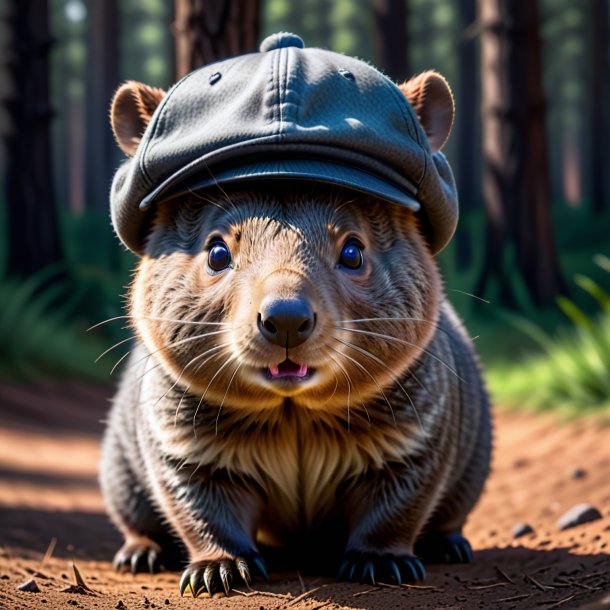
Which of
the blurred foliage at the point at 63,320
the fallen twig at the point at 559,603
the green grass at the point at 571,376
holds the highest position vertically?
the fallen twig at the point at 559,603

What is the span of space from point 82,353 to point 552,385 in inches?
212

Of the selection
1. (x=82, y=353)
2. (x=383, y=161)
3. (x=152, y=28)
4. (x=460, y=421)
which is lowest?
(x=82, y=353)

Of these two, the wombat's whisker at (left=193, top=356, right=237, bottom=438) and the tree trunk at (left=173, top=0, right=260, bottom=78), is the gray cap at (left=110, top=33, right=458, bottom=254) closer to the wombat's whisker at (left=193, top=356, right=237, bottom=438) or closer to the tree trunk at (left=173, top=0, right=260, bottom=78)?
the wombat's whisker at (left=193, top=356, right=237, bottom=438)

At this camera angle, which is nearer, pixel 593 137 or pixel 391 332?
pixel 391 332

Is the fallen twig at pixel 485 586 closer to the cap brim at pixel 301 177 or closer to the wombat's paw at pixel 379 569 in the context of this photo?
the wombat's paw at pixel 379 569

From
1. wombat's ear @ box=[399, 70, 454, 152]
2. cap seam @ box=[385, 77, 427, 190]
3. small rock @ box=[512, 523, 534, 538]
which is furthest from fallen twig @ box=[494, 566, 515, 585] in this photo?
wombat's ear @ box=[399, 70, 454, 152]

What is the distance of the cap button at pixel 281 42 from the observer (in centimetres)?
305

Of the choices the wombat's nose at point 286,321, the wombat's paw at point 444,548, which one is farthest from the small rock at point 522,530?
the wombat's nose at point 286,321

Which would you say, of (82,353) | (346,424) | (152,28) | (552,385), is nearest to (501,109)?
(552,385)

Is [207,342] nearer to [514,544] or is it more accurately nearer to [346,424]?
[346,424]

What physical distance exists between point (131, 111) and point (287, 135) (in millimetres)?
751

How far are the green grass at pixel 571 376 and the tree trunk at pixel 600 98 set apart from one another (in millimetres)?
10726

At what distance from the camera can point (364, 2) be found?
88.1ft

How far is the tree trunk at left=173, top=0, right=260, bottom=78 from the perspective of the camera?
5199 mm
